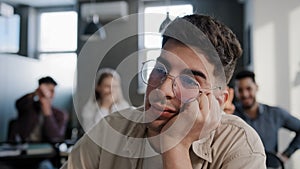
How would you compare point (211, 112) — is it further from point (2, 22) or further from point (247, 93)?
point (2, 22)

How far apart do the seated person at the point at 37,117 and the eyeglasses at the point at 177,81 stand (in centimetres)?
199

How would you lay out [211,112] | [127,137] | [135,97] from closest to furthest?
[211,112] → [127,137] → [135,97]

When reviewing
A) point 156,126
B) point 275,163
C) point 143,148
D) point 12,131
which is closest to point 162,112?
point 156,126

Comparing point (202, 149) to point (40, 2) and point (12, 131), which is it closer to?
point (12, 131)

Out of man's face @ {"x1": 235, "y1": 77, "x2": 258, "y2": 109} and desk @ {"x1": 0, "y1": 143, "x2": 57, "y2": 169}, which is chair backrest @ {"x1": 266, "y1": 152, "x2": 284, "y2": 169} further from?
desk @ {"x1": 0, "y1": 143, "x2": 57, "y2": 169}

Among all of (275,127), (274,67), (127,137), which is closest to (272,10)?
(274,67)

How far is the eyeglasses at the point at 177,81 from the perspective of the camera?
2.12ft

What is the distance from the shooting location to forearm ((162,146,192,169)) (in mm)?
673

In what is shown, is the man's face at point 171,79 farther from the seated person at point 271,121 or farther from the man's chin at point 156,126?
the seated person at point 271,121

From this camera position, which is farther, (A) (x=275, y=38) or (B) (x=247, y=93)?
(A) (x=275, y=38)

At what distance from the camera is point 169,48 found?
0.70 metres

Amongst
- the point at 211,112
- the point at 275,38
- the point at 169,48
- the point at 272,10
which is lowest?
the point at 211,112

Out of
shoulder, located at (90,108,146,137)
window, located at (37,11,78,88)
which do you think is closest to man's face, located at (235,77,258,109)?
window, located at (37,11,78,88)

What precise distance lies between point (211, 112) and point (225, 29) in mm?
163
